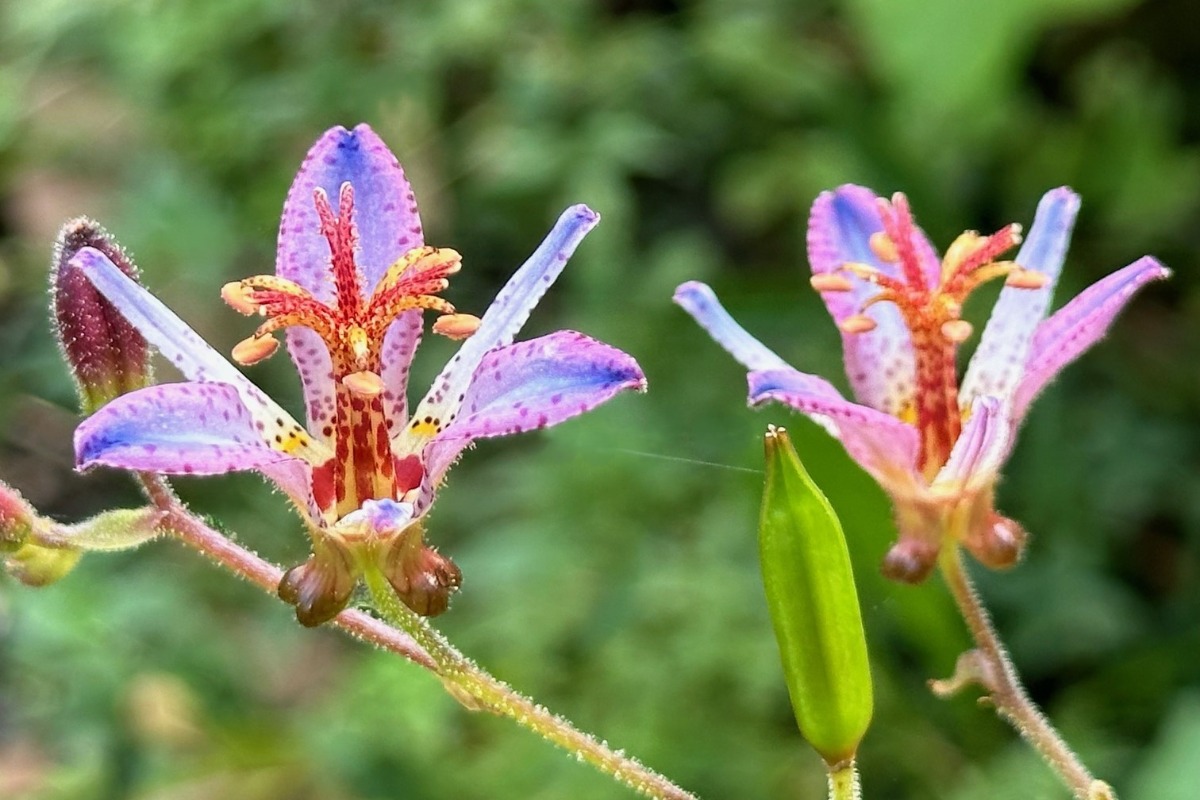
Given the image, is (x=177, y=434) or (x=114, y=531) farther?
(x=114, y=531)

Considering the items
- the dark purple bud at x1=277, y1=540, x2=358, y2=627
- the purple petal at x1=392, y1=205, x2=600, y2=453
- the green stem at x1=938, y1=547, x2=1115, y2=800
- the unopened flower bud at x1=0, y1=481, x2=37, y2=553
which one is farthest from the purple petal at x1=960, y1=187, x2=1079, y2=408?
the unopened flower bud at x1=0, y1=481, x2=37, y2=553

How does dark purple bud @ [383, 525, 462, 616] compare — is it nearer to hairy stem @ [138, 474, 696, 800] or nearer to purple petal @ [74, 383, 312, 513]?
hairy stem @ [138, 474, 696, 800]

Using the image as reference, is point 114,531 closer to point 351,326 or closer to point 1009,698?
point 351,326

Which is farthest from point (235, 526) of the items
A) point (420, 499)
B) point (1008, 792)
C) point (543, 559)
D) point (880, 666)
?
point (420, 499)

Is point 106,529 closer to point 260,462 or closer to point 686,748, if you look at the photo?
point 260,462

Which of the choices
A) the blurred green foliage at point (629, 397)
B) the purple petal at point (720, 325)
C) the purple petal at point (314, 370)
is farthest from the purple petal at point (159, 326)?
the blurred green foliage at point (629, 397)

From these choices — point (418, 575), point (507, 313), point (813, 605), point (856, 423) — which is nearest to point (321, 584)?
point (418, 575)

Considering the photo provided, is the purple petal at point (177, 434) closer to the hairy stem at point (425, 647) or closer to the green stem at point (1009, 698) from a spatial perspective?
the hairy stem at point (425, 647)
